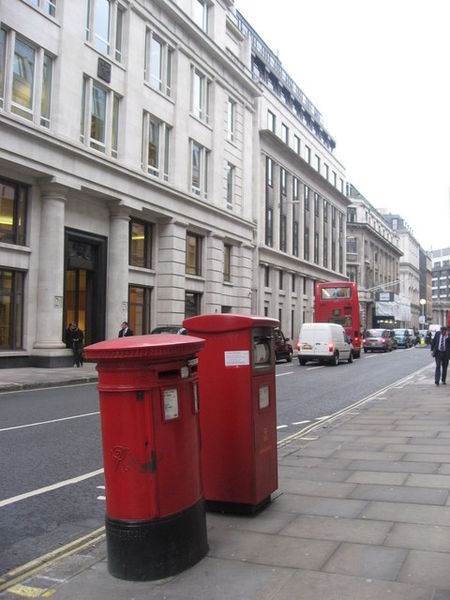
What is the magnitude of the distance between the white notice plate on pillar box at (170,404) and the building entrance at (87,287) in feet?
69.3

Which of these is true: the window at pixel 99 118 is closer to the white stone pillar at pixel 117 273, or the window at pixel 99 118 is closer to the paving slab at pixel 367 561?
the white stone pillar at pixel 117 273

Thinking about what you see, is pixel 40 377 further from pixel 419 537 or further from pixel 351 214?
pixel 351 214

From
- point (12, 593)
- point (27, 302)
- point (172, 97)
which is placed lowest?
point (12, 593)

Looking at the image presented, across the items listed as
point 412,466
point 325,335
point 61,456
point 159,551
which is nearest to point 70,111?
point 325,335

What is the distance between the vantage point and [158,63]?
1135 inches

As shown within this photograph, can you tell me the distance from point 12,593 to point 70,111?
842 inches

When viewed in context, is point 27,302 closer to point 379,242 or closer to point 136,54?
point 136,54

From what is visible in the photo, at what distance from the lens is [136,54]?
86.6 ft

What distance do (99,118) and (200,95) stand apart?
9.83m

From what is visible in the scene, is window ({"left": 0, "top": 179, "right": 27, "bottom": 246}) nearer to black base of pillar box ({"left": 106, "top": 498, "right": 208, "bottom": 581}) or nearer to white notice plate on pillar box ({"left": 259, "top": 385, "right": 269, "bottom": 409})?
white notice plate on pillar box ({"left": 259, "top": 385, "right": 269, "bottom": 409})

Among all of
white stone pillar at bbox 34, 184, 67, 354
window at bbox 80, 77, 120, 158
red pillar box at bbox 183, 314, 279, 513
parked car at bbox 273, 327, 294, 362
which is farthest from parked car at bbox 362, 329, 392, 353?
red pillar box at bbox 183, 314, 279, 513

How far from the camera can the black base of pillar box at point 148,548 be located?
11.6 feet

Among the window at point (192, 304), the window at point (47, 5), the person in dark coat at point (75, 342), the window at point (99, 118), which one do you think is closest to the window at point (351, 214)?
the window at point (192, 304)

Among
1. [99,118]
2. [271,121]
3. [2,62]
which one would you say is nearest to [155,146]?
[99,118]
